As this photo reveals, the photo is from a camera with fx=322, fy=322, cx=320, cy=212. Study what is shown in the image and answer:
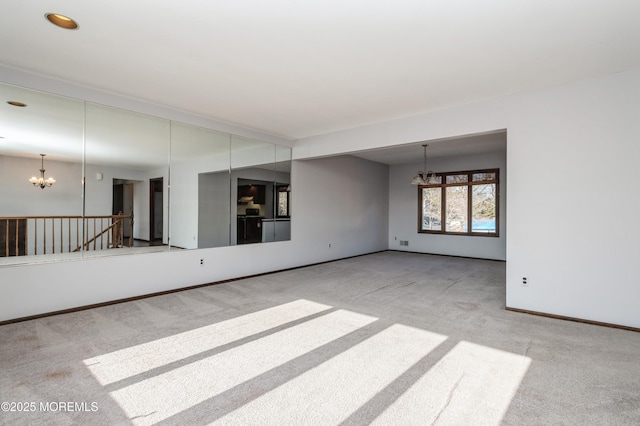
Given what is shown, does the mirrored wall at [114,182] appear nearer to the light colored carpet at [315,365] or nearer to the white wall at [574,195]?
the light colored carpet at [315,365]

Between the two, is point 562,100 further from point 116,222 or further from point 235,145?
point 116,222

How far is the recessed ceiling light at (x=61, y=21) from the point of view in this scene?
2387 millimetres

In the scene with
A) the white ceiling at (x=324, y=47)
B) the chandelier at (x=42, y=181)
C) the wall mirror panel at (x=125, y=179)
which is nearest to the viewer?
the white ceiling at (x=324, y=47)

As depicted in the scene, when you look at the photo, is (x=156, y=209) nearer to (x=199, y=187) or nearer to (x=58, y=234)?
(x=199, y=187)

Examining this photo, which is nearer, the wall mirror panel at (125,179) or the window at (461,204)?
the wall mirror panel at (125,179)

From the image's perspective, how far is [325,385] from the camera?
2209 mm

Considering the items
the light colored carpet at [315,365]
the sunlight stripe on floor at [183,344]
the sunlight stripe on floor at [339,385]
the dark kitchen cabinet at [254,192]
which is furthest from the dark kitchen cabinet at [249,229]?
the sunlight stripe on floor at [339,385]

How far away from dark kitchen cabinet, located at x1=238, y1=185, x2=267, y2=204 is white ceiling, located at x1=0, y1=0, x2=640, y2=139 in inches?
74.2

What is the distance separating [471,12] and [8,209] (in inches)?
187

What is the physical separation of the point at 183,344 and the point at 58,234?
223 cm

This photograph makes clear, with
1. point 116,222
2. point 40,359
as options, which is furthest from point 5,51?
point 40,359

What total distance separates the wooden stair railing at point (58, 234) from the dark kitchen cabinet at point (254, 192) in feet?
6.33

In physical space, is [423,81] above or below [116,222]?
above

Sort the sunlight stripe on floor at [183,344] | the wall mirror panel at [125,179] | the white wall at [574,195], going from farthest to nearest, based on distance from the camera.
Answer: the wall mirror panel at [125,179]
the white wall at [574,195]
the sunlight stripe on floor at [183,344]
